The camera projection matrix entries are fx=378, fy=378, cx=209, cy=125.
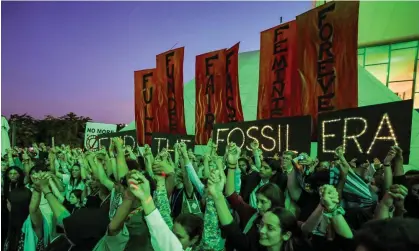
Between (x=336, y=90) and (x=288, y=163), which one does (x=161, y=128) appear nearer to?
(x=336, y=90)

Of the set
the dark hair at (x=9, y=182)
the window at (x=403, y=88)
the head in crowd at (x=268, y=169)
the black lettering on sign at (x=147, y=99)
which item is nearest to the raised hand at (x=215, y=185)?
the head in crowd at (x=268, y=169)

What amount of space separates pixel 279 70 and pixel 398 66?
15.7m

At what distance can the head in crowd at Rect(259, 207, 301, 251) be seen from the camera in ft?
8.04

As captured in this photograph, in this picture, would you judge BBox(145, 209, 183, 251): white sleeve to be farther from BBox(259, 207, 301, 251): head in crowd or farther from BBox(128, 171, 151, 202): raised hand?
BBox(259, 207, 301, 251): head in crowd

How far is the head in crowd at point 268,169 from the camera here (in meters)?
4.85

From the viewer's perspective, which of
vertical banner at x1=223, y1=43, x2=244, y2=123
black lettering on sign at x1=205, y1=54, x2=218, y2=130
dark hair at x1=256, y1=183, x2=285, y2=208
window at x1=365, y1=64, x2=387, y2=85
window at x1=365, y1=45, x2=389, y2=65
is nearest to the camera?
dark hair at x1=256, y1=183, x2=285, y2=208

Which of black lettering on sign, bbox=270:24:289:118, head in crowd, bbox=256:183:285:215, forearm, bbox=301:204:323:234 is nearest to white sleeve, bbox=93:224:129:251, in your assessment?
head in crowd, bbox=256:183:285:215

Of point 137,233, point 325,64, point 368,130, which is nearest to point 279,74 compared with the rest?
point 325,64

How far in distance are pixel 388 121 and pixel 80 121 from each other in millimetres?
36318

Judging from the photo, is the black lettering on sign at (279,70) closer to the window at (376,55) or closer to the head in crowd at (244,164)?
the head in crowd at (244,164)

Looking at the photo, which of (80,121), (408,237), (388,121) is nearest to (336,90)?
(388,121)

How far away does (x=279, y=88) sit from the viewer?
366 inches

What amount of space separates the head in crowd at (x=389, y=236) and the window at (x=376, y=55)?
24.4 metres

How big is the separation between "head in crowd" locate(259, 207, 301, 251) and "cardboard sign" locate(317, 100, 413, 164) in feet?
7.05
